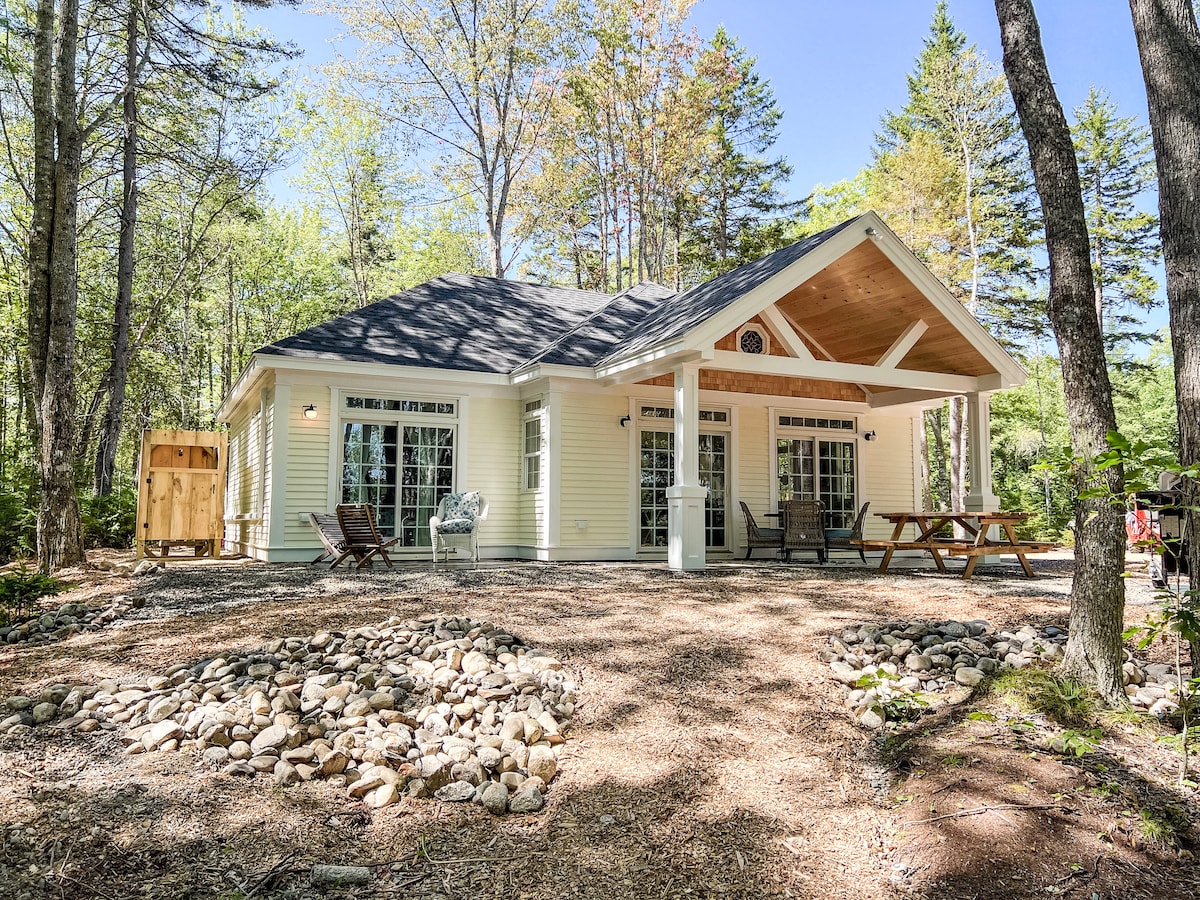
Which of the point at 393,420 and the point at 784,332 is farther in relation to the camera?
the point at 393,420

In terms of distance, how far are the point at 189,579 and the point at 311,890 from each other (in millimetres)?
5582

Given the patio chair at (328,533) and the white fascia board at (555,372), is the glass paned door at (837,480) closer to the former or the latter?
the white fascia board at (555,372)

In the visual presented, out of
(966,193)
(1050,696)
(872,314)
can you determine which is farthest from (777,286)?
(966,193)

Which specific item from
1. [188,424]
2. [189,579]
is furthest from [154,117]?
[189,579]

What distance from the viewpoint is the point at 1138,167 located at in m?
21.3

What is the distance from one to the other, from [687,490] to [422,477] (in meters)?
3.71

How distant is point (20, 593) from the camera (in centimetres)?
511

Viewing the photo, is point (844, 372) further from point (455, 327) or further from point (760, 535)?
point (455, 327)

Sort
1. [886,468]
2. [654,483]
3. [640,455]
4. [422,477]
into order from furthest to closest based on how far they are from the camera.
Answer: [886,468], [654,483], [640,455], [422,477]

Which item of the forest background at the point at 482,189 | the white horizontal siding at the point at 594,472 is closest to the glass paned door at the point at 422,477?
the white horizontal siding at the point at 594,472

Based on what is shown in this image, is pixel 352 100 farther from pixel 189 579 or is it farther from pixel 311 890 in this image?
pixel 311 890

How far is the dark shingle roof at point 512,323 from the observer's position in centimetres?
895

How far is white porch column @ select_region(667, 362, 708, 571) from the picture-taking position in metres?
7.84

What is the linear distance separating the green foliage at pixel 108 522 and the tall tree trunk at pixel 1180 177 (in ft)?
47.5
